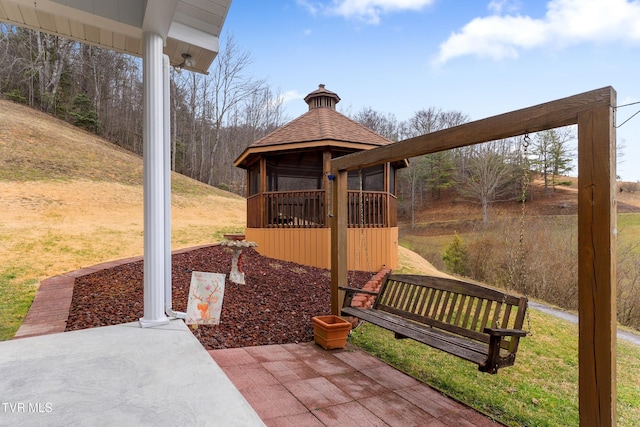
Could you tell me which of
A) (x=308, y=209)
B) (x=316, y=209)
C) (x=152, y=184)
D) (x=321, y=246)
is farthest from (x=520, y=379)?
(x=308, y=209)

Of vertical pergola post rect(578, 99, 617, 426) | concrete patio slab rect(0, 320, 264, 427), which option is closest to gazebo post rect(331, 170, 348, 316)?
concrete patio slab rect(0, 320, 264, 427)

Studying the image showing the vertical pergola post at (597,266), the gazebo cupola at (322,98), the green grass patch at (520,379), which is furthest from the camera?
the gazebo cupola at (322,98)

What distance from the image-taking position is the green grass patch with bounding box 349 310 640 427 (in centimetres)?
273

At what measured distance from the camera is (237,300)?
4.94m

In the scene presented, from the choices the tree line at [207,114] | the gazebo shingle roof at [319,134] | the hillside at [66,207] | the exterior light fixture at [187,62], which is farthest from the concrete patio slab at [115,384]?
the tree line at [207,114]

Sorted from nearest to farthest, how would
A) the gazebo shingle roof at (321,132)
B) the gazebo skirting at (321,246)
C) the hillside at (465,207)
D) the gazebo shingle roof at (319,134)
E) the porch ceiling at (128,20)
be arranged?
the porch ceiling at (128,20), the gazebo skirting at (321,246), the gazebo shingle roof at (319,134), the gazebo shingle roof at (321,132), the hillside at (465,207)

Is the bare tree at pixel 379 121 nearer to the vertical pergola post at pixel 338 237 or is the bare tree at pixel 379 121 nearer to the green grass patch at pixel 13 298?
the vertical pergola post at pixel 338 237

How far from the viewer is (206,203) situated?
16562mm

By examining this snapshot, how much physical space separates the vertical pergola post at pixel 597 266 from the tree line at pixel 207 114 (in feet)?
55.8

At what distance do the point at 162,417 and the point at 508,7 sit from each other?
18.8m

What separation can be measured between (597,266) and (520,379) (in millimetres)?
2263

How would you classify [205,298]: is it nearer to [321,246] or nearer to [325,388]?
[325,388]

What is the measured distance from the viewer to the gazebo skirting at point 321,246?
7.86 meters

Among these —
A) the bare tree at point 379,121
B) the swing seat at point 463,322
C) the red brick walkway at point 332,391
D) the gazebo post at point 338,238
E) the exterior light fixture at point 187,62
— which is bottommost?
the red brick walkway at point 332,391
